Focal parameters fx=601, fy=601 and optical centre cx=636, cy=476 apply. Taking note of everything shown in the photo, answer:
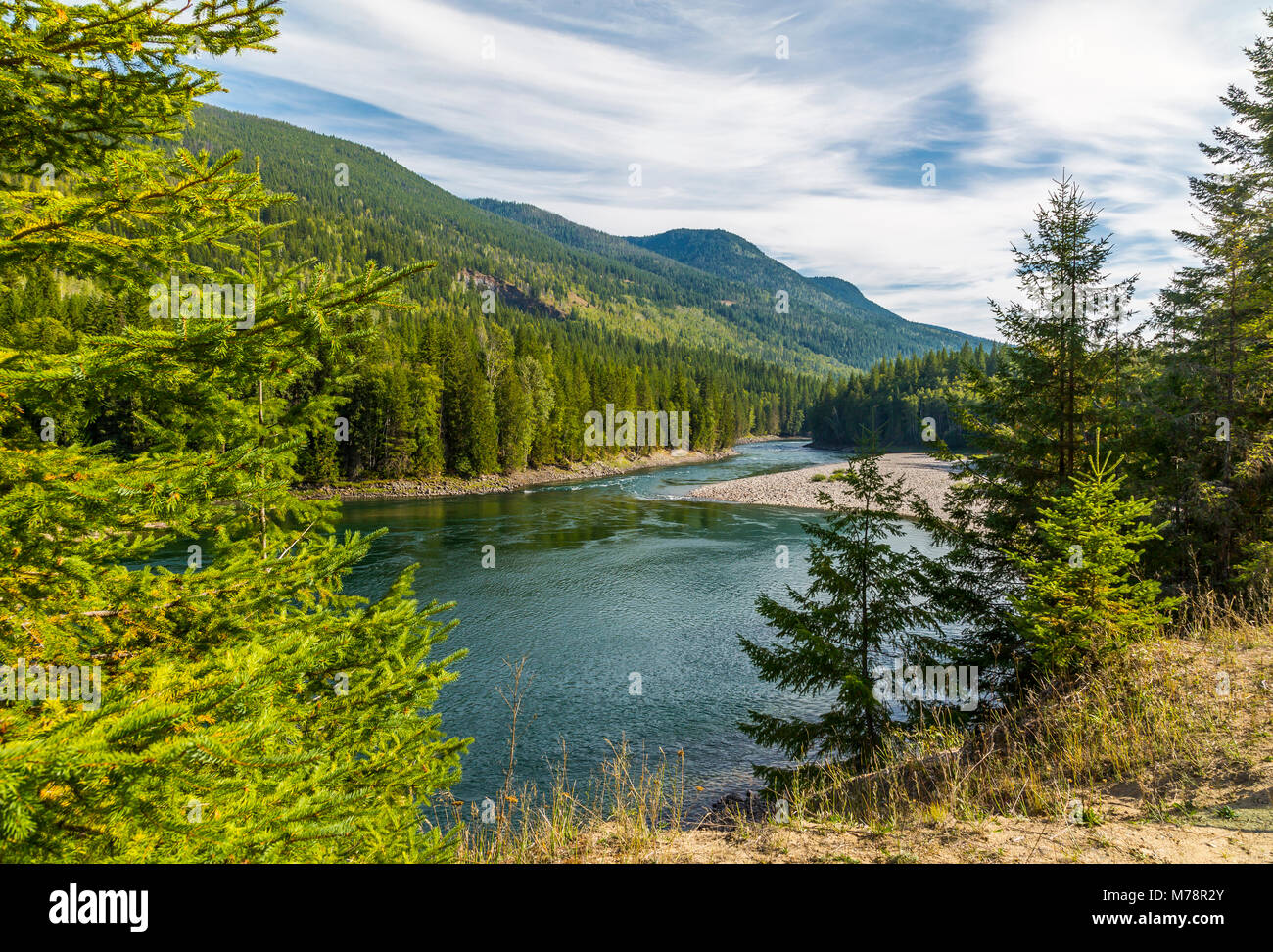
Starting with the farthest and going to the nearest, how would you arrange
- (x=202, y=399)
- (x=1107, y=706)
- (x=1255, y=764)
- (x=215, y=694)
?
(x=1107, y=706), (x=1255, y=764), (x=202, y=399), (x=215, y=694)

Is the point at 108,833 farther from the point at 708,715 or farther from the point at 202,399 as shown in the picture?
the point at 708,715

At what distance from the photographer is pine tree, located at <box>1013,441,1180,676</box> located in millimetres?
8031

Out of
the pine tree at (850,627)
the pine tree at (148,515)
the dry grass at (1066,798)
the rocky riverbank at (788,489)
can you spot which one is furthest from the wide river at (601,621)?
the pine tree at (148,515)

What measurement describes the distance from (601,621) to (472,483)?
3719 centimetres

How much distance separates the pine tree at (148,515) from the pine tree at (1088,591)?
8.31 m

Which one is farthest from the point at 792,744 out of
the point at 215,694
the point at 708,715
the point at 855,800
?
the point at 215,694

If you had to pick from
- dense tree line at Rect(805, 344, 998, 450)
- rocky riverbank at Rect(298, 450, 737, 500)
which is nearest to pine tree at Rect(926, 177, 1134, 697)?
rocky riverbank at Rect(298, 450, 737, 500)

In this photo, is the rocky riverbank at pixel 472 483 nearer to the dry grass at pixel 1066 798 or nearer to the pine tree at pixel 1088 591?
the dry grass at pixel 1066 798

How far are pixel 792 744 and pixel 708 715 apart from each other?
5177mm

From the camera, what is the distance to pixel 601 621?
67.5 feet

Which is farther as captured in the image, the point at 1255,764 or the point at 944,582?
the point at 944,582

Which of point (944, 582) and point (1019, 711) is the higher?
point (944, 582)

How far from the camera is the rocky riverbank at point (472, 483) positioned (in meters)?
49.5
